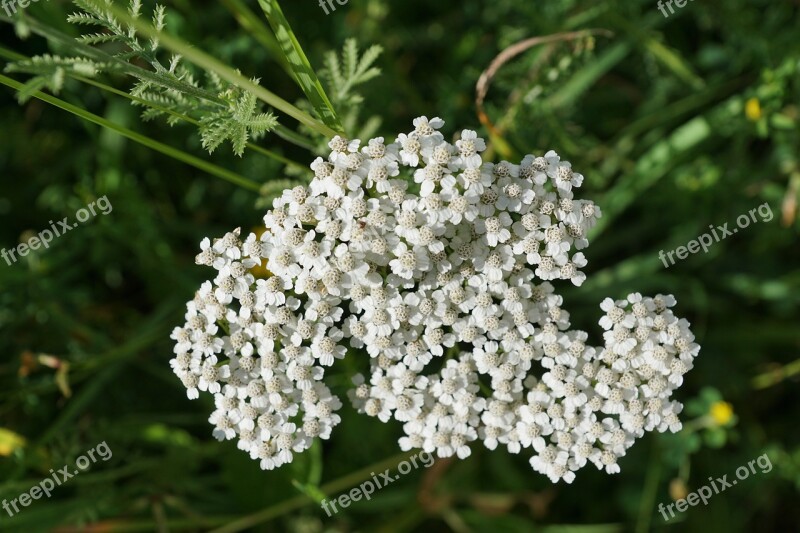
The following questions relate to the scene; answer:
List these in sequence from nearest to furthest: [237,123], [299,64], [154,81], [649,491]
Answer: [154,81]
[237,123]
[299,64]
[649,491]

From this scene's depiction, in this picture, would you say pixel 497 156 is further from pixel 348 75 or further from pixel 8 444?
pixel 8 444

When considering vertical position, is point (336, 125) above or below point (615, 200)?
below

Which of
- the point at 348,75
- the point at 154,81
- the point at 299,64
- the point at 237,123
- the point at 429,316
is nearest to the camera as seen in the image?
the point at 154,81

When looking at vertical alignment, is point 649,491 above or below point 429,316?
below

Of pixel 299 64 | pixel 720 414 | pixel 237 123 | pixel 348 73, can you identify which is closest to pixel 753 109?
pixel 720 414

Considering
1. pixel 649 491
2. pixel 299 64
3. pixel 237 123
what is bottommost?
pixel 649 491

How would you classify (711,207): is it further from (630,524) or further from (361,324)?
(361,324)

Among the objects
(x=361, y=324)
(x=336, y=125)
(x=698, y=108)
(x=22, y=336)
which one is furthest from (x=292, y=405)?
(x=698, y=108)
